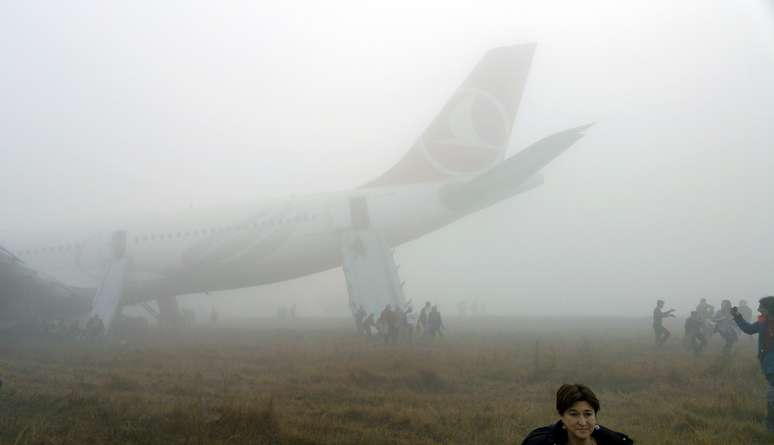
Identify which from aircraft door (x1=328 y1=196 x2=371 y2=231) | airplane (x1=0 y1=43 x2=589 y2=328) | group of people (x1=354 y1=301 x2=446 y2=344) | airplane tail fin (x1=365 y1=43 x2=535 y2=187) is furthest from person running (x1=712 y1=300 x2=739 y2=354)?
aircraft door (x1=328 y1=196 x2=371 y2=231)

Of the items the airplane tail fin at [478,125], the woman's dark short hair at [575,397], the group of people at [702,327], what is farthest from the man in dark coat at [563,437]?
the airplane tail fin at [478,125]

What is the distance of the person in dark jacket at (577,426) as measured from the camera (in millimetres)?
2867

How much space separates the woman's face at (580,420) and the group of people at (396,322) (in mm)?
12594

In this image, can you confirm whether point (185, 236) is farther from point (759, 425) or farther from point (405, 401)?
point (759, 425)

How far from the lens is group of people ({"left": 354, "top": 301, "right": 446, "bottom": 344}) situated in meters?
15.6

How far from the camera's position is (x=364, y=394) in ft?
27.7

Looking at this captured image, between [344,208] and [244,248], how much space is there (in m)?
3.81

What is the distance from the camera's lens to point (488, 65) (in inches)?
782

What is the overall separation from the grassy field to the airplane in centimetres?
492

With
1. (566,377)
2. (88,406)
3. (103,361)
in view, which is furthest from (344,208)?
(88,406)

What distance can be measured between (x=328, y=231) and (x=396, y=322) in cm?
489

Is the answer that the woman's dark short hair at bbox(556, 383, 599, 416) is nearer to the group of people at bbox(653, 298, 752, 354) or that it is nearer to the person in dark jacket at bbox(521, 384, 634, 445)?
the person in dark jacket at bbox(521, 384, 634, 445)

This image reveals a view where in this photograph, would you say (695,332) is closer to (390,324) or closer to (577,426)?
(390,324)

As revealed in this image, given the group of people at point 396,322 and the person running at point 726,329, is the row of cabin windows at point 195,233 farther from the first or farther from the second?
the person running at point 726,329
